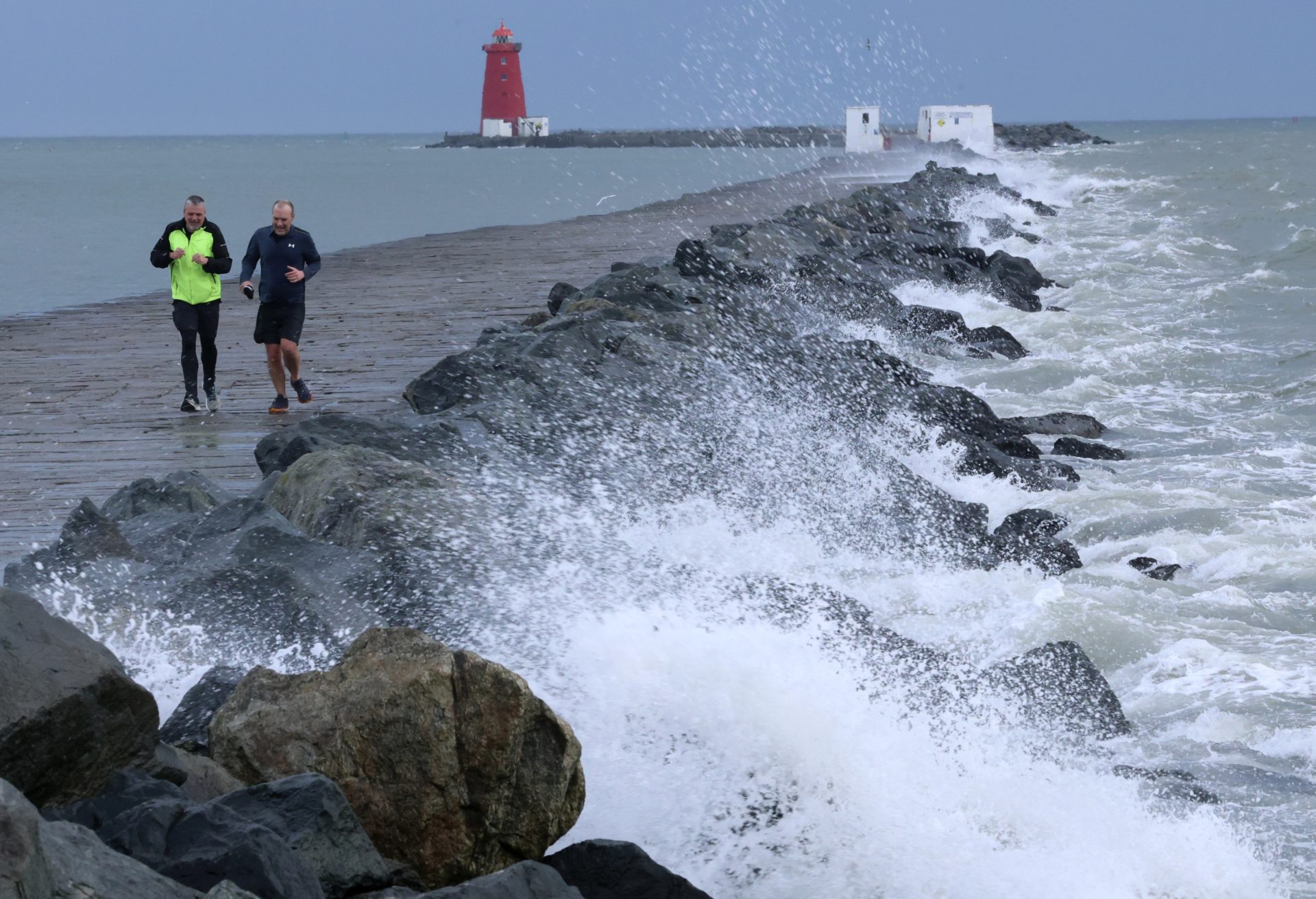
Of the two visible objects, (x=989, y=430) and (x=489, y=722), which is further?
(x=989, y=430)

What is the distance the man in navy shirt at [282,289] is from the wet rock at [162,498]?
2877 mm

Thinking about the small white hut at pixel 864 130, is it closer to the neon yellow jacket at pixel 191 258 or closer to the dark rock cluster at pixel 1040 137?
the dark rock cluster at pixel 1040 137

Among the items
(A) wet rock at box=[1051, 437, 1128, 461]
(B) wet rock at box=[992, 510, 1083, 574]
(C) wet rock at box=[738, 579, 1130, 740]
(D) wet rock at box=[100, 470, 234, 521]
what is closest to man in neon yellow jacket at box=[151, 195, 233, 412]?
(D) wet rock at box=[100, 470, 234, 521]

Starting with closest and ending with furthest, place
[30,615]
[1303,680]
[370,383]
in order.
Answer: [30,615] → [1303,680] → [370,383]

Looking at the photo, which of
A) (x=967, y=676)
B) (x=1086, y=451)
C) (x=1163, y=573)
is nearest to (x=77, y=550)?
(x=967, y=676)

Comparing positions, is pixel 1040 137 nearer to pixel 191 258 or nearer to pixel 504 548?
pixel 191 258

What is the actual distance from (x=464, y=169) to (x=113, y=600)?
237 ft

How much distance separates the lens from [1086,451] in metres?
10.4

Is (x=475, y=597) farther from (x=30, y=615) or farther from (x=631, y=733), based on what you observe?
(x=30, y=615)

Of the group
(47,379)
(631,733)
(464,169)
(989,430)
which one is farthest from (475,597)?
(464,169)

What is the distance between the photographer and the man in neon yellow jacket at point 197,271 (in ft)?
30.7

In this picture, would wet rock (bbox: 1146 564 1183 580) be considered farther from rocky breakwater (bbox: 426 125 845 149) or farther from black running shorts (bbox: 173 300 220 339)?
rocky breakwater (bbox: 426 125 845 149)

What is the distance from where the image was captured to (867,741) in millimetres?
4879

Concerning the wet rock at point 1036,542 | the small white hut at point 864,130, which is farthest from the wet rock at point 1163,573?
the small white hut at point 864,130
